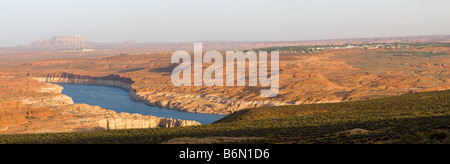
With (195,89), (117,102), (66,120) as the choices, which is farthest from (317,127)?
(195,89)

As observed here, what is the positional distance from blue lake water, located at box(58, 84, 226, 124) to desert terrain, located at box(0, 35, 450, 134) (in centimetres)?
A: 269

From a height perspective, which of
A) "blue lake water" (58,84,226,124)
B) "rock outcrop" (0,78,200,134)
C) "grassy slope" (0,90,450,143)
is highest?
"grassy slope" (0,90,450,143)

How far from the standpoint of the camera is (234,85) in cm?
9262

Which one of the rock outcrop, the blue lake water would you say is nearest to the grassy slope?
the rock outcrop

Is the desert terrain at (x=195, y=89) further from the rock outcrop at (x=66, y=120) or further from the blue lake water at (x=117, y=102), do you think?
the blue lake water at (x=117, y=102)

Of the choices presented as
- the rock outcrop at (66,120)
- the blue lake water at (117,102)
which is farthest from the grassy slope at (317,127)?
the blue lake water at (117,102)

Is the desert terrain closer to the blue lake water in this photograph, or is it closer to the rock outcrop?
the rock outcrop

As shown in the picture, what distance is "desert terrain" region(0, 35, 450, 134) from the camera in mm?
51094

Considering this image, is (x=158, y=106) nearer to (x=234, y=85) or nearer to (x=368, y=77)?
(x=234, y=85)

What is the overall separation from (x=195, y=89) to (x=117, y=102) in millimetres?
16810

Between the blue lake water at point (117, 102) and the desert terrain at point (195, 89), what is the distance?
2689mm

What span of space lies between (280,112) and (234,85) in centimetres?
5254
